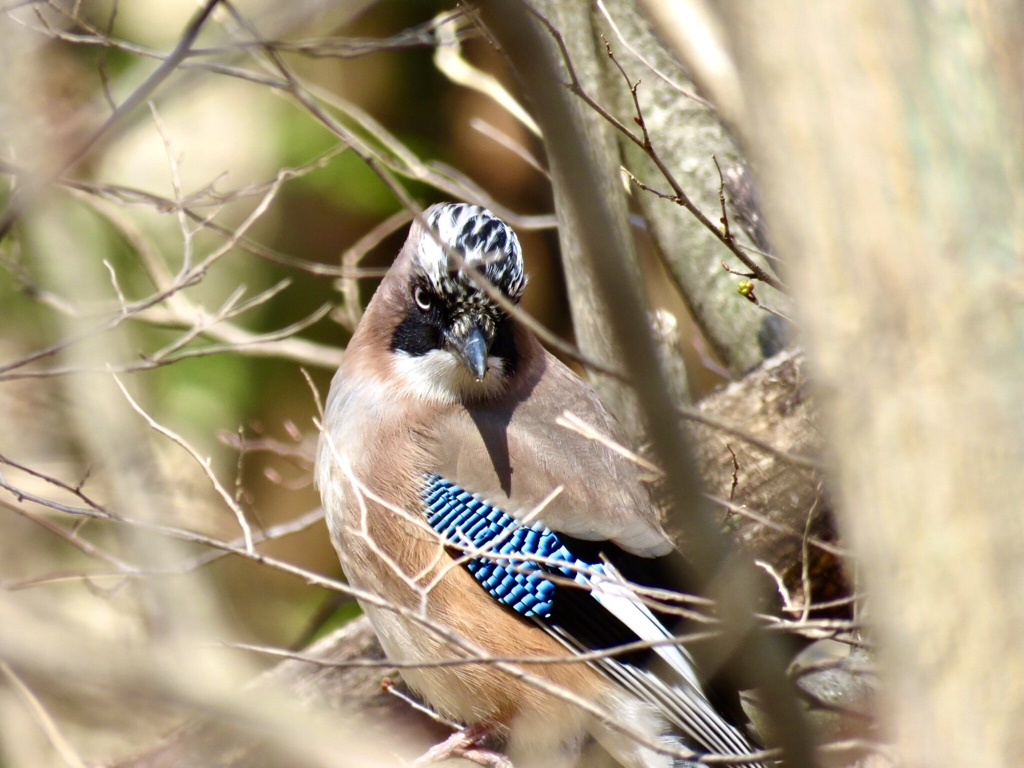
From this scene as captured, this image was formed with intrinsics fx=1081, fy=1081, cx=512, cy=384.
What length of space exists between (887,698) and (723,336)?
3.24 m

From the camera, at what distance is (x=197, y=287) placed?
245 inches

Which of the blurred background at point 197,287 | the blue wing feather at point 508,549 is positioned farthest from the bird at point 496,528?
the blurred background at point 197,287

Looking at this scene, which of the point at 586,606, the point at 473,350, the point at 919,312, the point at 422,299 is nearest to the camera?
the point at 919,312

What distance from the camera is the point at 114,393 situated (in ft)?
12.1

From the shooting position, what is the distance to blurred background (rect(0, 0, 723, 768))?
137 inches

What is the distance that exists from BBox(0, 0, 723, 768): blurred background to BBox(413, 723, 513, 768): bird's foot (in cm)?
85

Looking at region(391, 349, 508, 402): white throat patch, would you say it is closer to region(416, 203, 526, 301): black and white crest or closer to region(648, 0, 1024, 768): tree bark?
region(416, 203, 526, 301): black and white crest

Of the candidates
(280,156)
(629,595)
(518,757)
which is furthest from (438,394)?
(280,156)

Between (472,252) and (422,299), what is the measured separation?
31 cm

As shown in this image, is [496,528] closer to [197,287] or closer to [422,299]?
[422,299]

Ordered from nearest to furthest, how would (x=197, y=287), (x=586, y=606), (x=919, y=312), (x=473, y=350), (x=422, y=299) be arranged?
(x=919, y=312) < (x=473, y=350) < (x=586, y=606) < (x=422, y=299) < (x=197, y=287)

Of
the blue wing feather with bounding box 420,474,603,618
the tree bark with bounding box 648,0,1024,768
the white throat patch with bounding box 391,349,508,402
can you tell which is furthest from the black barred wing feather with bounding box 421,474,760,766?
the tree bark with bounding box 648,0,1024,768

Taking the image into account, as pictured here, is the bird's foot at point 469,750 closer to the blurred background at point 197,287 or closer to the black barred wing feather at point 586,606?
the black barred wing feather at point 586,606

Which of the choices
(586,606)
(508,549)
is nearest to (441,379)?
(508,549)
